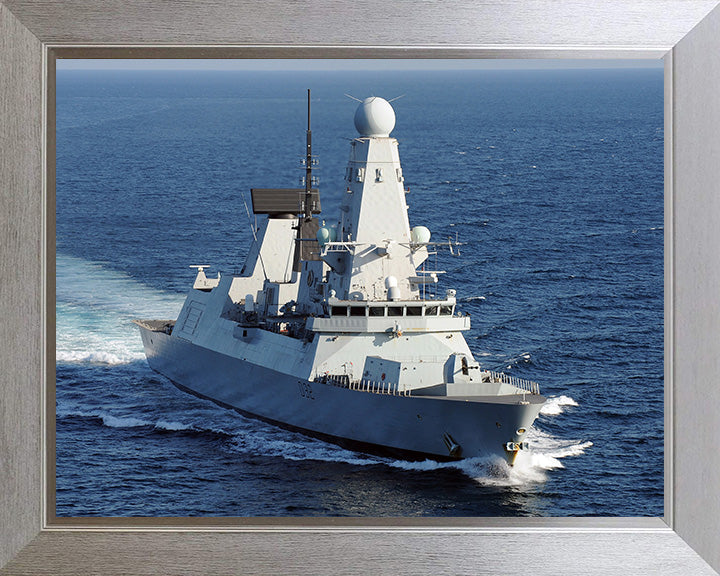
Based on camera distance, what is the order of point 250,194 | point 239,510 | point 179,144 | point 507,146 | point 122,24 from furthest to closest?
point 250,194 < point 179,144 < point 507,146 < point 239,510 < point 122,24

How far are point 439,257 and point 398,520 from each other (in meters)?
11.0

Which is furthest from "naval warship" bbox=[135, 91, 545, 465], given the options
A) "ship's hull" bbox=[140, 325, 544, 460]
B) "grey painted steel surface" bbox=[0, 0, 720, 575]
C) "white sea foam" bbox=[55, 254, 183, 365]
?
"grey painted steel surface" bbox=[0, 0, 720, 575]

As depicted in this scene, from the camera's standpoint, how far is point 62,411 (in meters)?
20.3

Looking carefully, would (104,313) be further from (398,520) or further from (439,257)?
(398,520)

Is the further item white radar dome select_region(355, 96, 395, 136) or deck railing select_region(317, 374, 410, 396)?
white radar dome select_region(355, 96, 395, 136)

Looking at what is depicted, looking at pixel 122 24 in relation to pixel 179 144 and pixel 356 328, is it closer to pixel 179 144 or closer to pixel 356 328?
pixel 179 144

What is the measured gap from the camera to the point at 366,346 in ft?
61.7

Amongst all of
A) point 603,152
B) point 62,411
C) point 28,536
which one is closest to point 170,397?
point 62,411

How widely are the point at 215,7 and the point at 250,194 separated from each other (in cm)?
1409

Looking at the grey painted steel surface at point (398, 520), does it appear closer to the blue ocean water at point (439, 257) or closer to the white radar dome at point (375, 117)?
the blue ocean water at point (439, 257)

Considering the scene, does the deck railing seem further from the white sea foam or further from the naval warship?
the white sea foam

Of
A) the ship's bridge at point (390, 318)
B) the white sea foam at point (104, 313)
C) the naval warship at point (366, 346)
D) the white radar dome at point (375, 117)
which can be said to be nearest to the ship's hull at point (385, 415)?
the naval warship at point (366, 346)

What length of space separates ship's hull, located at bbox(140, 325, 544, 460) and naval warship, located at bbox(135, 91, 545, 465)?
0.07 ft

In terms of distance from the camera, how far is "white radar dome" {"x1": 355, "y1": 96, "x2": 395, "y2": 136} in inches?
718
